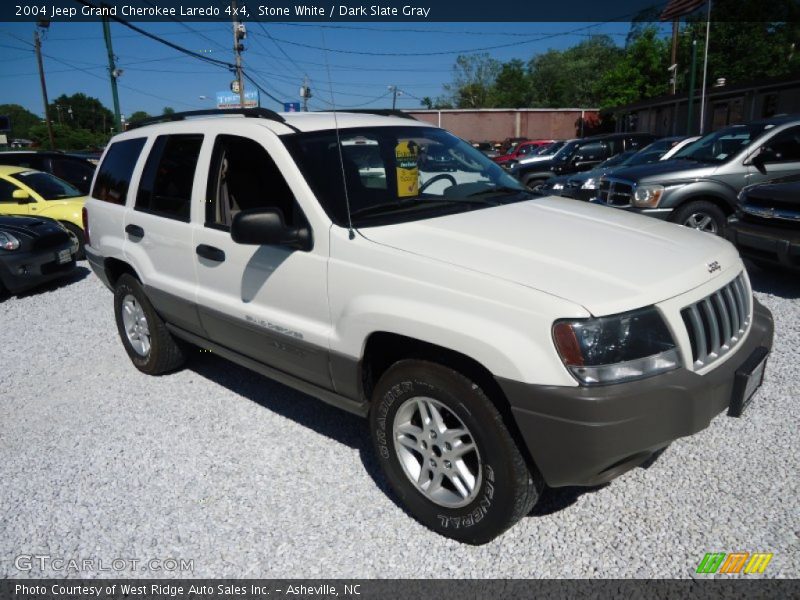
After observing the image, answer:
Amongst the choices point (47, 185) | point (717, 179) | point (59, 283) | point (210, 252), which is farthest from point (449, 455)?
point (47, 185)

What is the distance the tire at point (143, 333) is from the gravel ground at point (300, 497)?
24 centimetres

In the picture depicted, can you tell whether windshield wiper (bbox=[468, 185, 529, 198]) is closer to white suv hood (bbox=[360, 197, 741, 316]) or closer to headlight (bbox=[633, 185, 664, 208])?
white suv hood (bbox=[360, 197, 741, 316])

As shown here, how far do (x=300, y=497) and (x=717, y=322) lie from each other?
2201 mm

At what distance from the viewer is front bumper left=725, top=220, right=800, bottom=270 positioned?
225 inches

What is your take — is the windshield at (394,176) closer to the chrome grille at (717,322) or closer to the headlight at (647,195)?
the chrome grille at (717,322)

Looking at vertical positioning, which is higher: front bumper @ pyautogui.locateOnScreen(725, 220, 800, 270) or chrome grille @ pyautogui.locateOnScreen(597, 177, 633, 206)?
chrome grille @ pyautogui.locateOnScreen(597, 177, 633, 206)

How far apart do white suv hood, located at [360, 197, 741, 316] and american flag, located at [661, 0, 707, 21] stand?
85.6ft

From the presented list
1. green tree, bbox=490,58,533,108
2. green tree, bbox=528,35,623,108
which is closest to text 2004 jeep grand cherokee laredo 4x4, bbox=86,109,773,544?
green tree, bbox=528,35,623,108

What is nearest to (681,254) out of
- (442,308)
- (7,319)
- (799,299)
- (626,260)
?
(626,260)

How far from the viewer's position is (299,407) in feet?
14.0

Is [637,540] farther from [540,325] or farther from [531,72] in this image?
[531,72]

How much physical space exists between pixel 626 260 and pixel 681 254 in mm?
363

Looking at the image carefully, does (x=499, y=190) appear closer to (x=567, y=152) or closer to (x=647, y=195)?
(x=647, y=195)

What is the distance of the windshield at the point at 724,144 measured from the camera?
7.78 m
